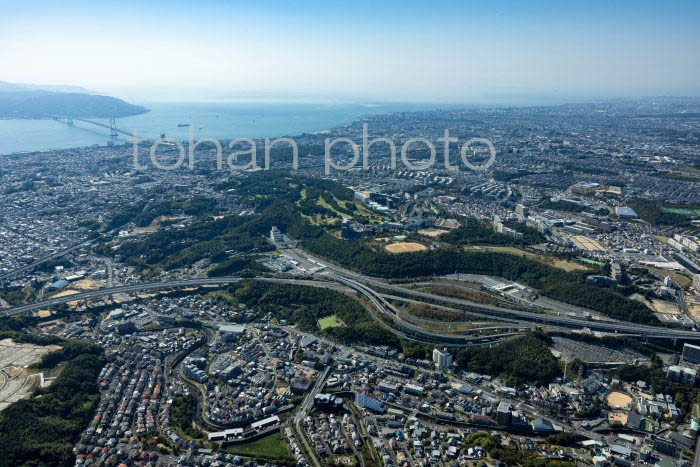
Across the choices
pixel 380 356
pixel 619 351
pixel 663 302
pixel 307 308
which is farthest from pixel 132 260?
pixel 663 302

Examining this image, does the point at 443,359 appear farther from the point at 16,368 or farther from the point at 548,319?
the point at 16,368

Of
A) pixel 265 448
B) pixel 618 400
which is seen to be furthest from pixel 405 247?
pixel 265 448

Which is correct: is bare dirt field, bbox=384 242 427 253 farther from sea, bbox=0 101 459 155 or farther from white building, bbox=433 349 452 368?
sea, bbox=0 101 459 155

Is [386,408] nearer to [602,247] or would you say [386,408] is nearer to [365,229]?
[365,229]

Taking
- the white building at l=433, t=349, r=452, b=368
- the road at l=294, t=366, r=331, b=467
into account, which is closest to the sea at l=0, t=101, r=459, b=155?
the road at l=294, t=366, r=331, b=467

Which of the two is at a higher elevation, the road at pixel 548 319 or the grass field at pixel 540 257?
the grass field at pixel 540 257

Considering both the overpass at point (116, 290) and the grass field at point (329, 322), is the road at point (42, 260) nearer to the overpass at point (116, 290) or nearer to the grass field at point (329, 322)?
the overpass at point (116, 290)

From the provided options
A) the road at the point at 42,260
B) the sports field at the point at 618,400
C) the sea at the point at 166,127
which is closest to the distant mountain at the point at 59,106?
the sea at the point at 166,127
